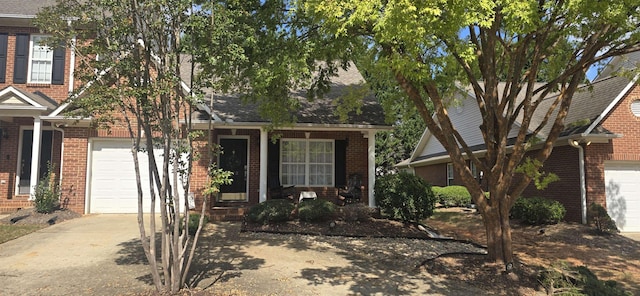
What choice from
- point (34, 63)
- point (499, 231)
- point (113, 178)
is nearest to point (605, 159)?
point (499, 231)

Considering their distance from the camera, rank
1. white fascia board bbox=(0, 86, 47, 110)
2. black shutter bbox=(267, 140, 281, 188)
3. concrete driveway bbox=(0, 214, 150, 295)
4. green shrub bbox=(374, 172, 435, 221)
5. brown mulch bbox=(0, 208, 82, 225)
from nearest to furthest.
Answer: concrete driveway bbox=(0, 214, 150, 295)
brown mulch bbox=(0, 208, 82, 225)
green shrub bbox=(374, 172, 435, 221)
white fascia board bbox=(0, 86, 47, 110)
black shutter bbox=(267, 140, 281, 188)

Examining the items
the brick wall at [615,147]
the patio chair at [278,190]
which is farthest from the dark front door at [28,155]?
the brick wall at [615,147]

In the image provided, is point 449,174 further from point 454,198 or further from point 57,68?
point 57,68

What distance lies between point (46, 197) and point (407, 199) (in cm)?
993

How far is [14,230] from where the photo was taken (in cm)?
928

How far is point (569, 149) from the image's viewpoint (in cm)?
1334

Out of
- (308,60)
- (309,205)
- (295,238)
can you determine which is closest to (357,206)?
(309,205)

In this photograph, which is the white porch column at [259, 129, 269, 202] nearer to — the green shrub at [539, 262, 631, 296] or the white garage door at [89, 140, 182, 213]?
the white garage door at [89, 140, 182, 213]

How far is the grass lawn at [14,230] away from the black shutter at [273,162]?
6.18 meters

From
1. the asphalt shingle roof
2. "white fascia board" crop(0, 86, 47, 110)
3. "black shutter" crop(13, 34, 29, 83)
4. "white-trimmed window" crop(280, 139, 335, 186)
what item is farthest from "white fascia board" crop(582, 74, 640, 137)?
"black shutter" crop(13, 34, 29, 83)

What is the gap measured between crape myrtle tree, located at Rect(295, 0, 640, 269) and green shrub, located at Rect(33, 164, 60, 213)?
877cm

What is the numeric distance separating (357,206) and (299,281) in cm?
513

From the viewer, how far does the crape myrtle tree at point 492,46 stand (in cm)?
582

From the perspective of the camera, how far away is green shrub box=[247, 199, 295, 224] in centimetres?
1053
